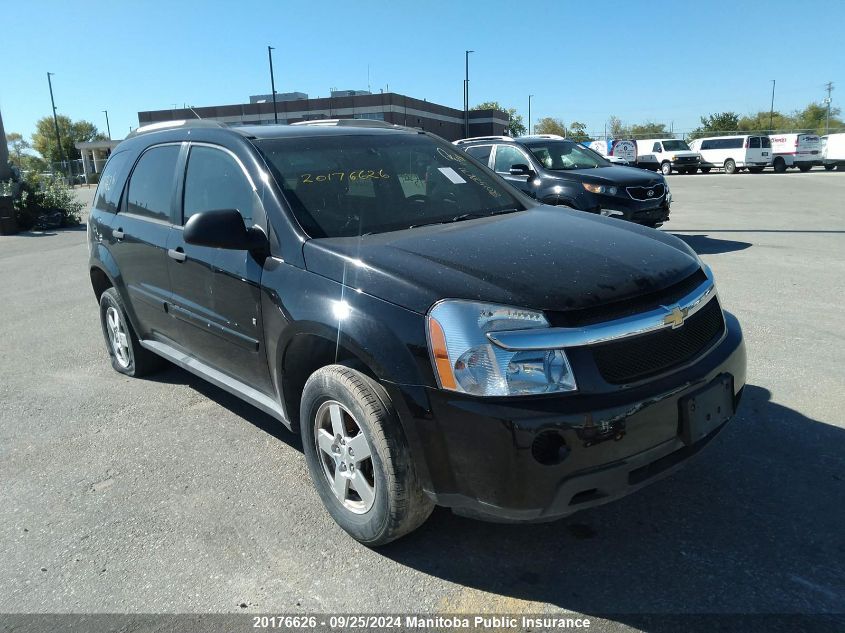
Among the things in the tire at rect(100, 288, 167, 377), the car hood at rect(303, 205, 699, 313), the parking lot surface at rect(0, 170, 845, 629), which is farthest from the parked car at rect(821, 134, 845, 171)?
the tire at rect(100, 288, 167, 377)

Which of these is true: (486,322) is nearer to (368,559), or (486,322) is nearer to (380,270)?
(380,270)

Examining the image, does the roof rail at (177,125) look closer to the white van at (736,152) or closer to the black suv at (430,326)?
the black suv at (430,326)

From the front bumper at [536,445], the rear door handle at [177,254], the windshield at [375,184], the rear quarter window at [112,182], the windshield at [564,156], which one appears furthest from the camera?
the windshield at [564,156]

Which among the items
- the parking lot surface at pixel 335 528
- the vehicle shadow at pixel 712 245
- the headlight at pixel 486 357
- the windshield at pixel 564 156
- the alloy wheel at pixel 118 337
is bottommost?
the parking lot surface at pixel 335 528

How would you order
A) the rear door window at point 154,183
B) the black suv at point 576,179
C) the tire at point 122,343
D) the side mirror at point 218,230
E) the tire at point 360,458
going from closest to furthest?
the tire at point 360,458 → the side mirror at point 218,230 → the rear door window at point 154,183 → the tire at point 122,343 → the black suv at point 576,179

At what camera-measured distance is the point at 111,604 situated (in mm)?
2646

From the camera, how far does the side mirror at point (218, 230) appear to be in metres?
3.06

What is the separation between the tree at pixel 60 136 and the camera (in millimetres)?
87438

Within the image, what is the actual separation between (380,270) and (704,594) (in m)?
1.78

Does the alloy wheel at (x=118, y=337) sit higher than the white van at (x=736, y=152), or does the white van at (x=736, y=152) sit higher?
the white van at (x=736, y=152)

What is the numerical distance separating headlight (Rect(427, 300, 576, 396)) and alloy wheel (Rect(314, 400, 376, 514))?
1.80 ft

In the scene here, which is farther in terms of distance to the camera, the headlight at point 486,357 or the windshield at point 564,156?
the windshield at point 564,156

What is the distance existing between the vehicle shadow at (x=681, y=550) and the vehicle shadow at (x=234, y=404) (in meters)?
1.32

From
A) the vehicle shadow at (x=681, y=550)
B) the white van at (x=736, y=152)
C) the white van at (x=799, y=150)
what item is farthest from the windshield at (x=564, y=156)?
the white van at (x=736, y=152)
